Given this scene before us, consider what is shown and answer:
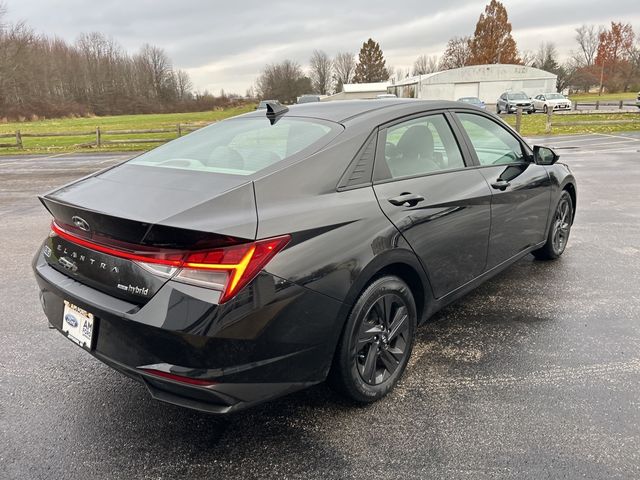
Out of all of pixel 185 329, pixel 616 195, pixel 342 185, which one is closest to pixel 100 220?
pixel 185 329

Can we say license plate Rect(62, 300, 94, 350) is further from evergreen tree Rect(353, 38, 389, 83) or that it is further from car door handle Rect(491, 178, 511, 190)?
evergreen tree Rect(353, 38, 389, 83)

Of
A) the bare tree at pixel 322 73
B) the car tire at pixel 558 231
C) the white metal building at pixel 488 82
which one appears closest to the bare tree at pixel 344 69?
the bare tree at pixel 322 73

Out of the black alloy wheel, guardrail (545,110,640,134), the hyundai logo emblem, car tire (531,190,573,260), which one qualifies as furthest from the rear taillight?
guardrail (545,110,640,134)

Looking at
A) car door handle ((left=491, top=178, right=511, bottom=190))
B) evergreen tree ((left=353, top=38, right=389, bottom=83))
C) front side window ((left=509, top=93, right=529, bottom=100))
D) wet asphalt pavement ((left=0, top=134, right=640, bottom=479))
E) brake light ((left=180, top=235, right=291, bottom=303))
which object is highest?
evergreen tree ((left=353, top=38, right=389, bottom=83))

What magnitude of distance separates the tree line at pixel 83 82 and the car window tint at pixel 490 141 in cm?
6638

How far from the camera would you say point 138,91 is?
300ft

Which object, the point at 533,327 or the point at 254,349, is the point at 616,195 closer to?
the point at 533,327

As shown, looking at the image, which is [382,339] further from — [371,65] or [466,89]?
[371,65]

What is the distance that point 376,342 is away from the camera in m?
2.61

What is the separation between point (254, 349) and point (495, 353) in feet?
6.03

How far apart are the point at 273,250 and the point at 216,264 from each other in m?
0.25

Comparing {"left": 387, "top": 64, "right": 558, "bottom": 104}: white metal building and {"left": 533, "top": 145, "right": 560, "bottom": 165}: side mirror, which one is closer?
{"left": 533, "top": 145, "right": 560, "bottom": 165}: side mirror

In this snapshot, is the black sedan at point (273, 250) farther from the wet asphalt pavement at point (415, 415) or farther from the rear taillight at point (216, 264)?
the wet asphalt pavement at point (415, 415)

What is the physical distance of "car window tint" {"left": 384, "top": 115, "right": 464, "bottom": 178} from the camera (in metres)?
2.85
